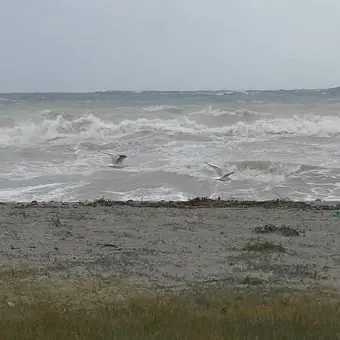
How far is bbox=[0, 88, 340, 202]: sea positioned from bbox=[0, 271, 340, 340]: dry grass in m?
8.71

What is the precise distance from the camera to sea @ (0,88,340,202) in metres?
16.4

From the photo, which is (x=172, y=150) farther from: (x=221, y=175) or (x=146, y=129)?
(x=146, y=129)

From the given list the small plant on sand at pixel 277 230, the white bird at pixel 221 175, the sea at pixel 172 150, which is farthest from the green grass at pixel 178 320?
the white bird at pixel 221 175

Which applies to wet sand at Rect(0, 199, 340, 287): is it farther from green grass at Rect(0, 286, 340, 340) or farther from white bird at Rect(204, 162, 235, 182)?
white bird at Rect(204, 162, 235, 182)

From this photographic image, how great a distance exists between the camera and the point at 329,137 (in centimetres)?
2969

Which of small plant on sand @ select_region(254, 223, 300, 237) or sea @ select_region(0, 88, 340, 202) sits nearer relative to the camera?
small plant on sand @ select_region(254, 223, 300, 237)

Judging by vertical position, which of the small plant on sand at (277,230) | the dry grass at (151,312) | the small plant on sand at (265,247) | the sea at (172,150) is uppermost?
the dry grass at (151,312)

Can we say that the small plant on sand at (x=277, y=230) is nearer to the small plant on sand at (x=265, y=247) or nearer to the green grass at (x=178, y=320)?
the small plant on sand at (x=265, y=247)

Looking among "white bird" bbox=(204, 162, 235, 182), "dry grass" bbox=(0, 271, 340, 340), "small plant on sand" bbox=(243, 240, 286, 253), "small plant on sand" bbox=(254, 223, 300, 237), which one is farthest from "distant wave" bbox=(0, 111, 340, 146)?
"dry grass" bbox=(0, 271, 340, 340)

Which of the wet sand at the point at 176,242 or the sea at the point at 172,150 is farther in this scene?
the sea at the point at 172,150

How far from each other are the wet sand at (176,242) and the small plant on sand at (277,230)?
16mm

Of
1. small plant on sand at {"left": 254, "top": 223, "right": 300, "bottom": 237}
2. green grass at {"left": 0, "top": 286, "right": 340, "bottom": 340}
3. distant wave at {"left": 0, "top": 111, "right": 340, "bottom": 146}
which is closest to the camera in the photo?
green grass at {"left": 0, "top": 286, "right": 340, "bottom": 340}

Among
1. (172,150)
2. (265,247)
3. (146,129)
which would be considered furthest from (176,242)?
(146,129)

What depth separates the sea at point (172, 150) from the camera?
16.4 meters
